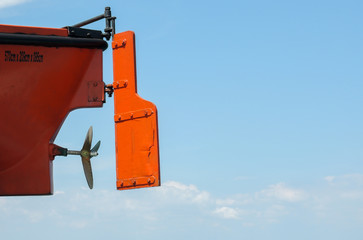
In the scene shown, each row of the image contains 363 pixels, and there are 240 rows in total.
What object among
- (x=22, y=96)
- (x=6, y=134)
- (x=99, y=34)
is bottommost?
(x=6, y=134)

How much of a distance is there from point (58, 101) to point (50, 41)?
30.4 inches

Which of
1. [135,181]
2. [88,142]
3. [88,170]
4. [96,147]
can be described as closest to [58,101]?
[88,142]

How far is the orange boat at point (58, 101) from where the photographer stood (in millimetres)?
7605

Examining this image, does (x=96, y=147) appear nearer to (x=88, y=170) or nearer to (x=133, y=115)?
(x=88, y=170)

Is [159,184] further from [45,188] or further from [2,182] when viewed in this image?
[2,182]

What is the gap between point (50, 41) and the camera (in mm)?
7887

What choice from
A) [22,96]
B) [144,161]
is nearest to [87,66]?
[22,96]

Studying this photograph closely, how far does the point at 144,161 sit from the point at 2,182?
5.87 ft

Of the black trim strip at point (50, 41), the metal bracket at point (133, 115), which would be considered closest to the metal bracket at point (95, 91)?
the metal bracket at point (133, 115)

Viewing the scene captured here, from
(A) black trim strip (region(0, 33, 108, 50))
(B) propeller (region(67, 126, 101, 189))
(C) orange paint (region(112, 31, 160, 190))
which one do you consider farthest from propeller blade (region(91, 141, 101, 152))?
(A) black trim strip (region(0, 33, 108, 50))

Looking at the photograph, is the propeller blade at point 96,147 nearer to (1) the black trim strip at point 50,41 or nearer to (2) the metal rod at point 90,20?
(1) the black trim strip at point 50,41

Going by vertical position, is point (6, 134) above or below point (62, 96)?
below

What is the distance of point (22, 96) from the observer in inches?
304

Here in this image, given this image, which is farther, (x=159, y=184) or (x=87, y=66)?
(x=87, y=66)
